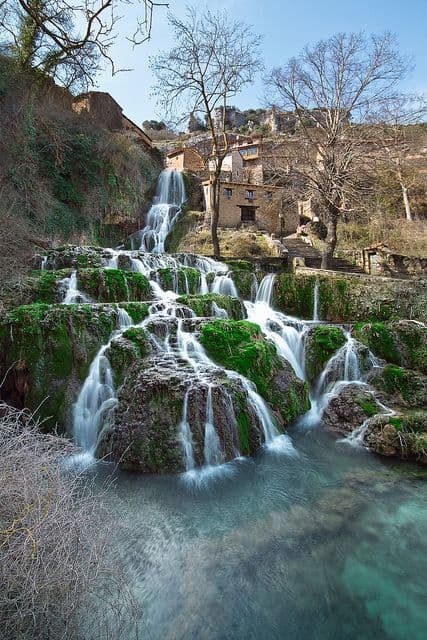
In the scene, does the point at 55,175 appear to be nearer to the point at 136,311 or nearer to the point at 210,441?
the point at 136,311

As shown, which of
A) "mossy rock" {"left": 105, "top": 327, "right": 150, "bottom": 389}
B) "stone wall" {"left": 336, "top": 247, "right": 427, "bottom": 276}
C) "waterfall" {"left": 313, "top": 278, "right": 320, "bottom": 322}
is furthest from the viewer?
"stone wall" {"left": 336, "top": 247, "right": 427, "bottom": 276}

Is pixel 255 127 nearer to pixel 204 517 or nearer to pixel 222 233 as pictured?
pixel 222 233

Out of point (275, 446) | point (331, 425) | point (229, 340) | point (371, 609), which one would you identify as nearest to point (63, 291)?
point (229, 340)

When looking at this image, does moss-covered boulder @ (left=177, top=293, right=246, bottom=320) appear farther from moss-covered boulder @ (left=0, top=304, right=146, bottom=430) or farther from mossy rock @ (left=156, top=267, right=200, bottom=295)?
moss-covered boulder @ (left=0, top=304, right=146, bottom=430)

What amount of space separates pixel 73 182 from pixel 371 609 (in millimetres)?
18986

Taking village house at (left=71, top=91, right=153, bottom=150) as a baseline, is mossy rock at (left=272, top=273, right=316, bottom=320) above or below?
below

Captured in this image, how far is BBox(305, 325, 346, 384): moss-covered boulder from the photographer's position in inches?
375

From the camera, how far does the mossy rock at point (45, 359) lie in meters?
7.02

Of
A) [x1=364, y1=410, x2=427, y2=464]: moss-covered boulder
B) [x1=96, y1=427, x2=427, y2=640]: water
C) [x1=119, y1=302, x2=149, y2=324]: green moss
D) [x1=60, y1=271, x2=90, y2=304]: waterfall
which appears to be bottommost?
[x1=96, y1=427, x2=427, y2=640]: water

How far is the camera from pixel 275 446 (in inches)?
277

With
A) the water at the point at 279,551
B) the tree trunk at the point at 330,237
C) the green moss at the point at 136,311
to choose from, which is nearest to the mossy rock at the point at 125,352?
the green moss at the point at 136,311

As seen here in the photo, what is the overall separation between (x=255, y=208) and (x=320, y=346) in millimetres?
20267

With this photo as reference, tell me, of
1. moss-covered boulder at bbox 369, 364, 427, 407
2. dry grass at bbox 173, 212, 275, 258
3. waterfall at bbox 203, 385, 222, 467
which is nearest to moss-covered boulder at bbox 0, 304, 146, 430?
waterfall at bbox 203, 385, 222, 467

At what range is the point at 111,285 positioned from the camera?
1025 centimetres
